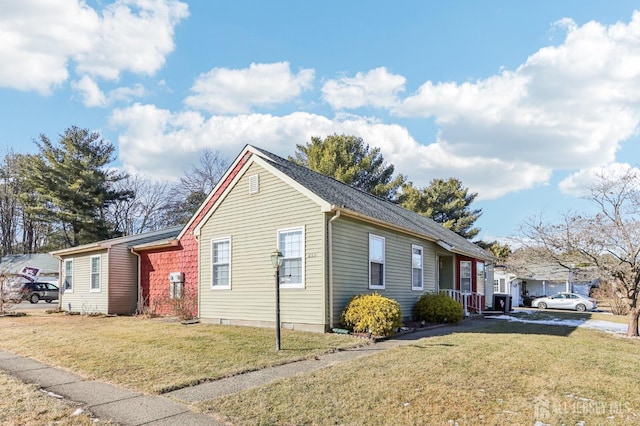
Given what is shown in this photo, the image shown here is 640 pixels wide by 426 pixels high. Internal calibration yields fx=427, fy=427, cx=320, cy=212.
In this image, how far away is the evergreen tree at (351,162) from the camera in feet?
115

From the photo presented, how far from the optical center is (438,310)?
1395 centimetres

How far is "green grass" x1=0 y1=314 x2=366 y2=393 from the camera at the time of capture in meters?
6.80

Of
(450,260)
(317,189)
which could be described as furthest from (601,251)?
(317,189)

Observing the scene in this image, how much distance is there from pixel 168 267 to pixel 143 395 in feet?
41.0

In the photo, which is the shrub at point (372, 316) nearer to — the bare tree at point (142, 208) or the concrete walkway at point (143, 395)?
the concrete walkway at point (143, 395)

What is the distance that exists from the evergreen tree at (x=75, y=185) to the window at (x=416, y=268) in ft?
99.6

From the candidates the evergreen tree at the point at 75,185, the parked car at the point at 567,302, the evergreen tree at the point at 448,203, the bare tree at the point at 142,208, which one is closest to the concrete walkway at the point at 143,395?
the parked car at the point at 567,302

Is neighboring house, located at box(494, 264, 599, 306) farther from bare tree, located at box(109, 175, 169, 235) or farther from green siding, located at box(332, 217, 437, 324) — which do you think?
bare tree, located at box(109, 175, 169, 235)

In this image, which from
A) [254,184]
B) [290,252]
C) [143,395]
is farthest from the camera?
[254,184]

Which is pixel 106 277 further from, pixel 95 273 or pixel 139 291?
pixel 139 291

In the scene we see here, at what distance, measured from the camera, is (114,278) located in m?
18.4

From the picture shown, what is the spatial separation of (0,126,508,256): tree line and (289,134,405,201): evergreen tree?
0.08 m

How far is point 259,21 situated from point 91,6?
16.1ft

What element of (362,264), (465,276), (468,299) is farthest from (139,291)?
(465,276)
